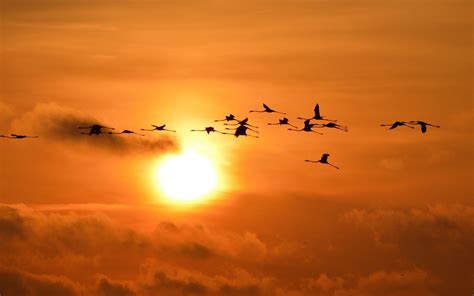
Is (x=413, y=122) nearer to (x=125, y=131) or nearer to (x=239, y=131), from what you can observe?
(x=239, y=131)

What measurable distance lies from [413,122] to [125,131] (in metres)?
49.1

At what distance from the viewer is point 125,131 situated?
196625mm

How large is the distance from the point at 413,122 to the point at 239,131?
29772 millimetres

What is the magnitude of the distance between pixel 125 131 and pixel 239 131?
63.5ft

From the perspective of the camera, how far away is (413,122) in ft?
653

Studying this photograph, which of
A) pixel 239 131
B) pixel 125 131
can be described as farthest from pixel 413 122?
pixel 125 131

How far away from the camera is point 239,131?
652 ft
